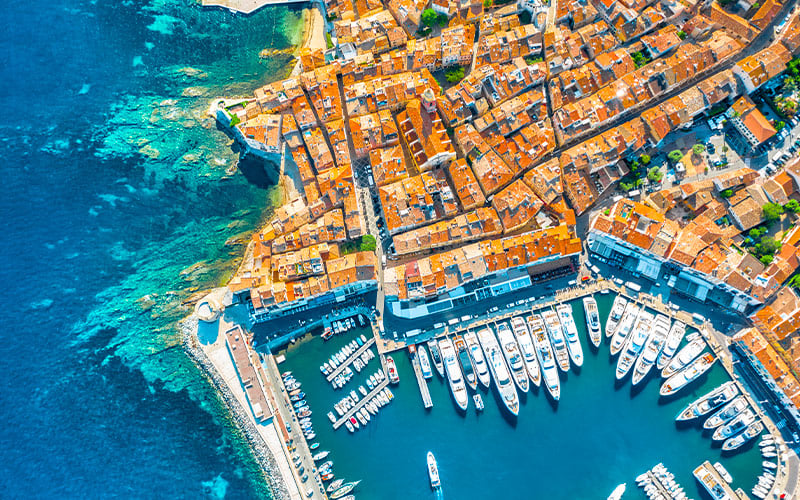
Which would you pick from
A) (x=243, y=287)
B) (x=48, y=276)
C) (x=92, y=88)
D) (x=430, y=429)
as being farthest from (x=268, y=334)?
(x=92, y=88)

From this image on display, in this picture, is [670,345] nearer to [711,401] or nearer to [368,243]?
[711,401]

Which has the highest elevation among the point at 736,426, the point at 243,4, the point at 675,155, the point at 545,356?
the point at 243,4

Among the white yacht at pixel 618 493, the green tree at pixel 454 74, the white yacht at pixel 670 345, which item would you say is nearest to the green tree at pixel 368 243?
the green tree at pixel 454 74

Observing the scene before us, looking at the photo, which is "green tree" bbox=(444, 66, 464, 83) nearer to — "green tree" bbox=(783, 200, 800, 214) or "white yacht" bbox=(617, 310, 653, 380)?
"white yacht" bbox=(617, 310, 653, 380)

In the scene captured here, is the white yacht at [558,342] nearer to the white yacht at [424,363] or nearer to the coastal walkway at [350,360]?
the white yacht at [424,363]

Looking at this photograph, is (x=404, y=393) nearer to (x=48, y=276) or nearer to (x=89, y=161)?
(x=48, y=276)

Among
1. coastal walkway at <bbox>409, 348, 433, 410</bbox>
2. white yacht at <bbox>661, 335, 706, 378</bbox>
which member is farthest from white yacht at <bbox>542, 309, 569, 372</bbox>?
coastal walkway at <bbox>409, 348, 433, 410</bbox>

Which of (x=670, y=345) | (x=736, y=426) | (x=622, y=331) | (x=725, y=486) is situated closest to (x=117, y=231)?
(x=622, y=331)

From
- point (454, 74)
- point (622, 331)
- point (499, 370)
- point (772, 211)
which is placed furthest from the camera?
point (454, 74)
